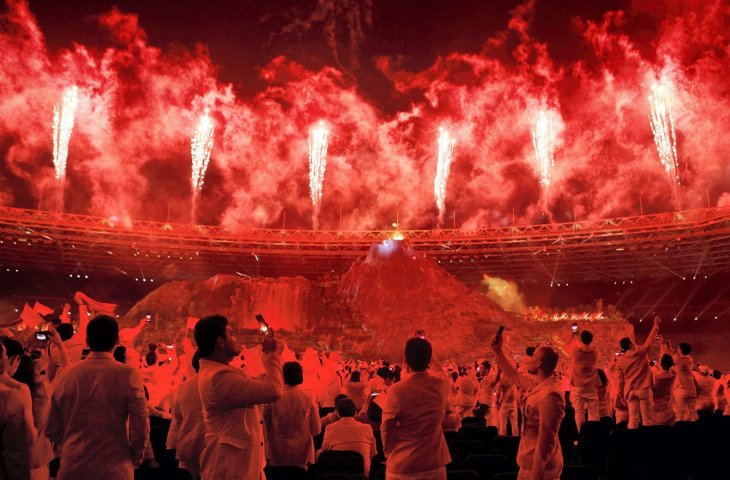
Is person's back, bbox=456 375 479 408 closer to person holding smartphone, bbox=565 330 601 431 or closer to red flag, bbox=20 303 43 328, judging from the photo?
person holding smartphone, bbox=565 330 601 431

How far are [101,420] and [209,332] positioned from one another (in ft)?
3.03

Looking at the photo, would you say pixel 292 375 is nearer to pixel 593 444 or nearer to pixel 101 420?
pixel 101 420

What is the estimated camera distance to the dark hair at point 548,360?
478 cm

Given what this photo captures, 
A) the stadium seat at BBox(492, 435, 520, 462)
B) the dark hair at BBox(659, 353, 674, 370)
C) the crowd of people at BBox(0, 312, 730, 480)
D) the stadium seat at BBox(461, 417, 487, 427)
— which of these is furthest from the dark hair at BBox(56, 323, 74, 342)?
the dark hair at BBox(659, 353, 674, 370)

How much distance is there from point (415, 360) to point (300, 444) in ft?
6.57

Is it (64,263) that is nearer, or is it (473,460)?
(473,460)

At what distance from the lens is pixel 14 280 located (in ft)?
166

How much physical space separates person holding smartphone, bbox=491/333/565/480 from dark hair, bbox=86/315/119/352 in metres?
3.06

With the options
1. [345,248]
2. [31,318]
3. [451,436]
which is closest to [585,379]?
[451,436]

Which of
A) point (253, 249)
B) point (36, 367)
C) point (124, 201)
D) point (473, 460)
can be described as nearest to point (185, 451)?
point (36, 367)

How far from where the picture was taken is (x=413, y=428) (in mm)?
4102

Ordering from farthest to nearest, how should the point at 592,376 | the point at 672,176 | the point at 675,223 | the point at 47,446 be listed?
the point at 672,176, the point at 675,223, the point at 592,376, the point at 47,446

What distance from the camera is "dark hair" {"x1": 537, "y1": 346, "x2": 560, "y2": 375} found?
4.78 metres

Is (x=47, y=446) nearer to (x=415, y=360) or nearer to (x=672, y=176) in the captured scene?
(x=415, y=360)
